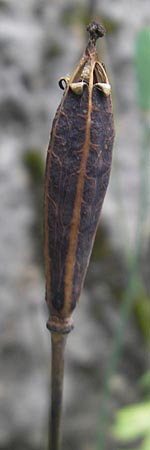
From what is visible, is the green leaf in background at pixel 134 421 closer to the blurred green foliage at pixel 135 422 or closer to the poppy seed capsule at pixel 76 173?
the blurred green foliage at pixel 135 422

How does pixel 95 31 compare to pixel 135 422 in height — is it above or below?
above

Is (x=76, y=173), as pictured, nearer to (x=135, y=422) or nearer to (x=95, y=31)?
(x=95, y=31)

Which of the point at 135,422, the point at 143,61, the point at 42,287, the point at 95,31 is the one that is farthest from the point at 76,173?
the point at 42,287

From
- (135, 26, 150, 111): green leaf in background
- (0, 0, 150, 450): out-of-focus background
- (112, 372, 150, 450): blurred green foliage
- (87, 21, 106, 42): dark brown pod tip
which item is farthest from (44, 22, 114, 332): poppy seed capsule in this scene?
(0, 0, 150, 450): out-of-focus background

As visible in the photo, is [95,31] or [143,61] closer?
[95,31]

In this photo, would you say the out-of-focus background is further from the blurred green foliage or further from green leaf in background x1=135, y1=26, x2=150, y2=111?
green leaf in background x1=135, y1=26, x2=150, y2=111

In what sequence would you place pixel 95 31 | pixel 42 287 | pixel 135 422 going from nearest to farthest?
1. pixel 95 31
2. pixel 135 422
3. pixel 42 287
